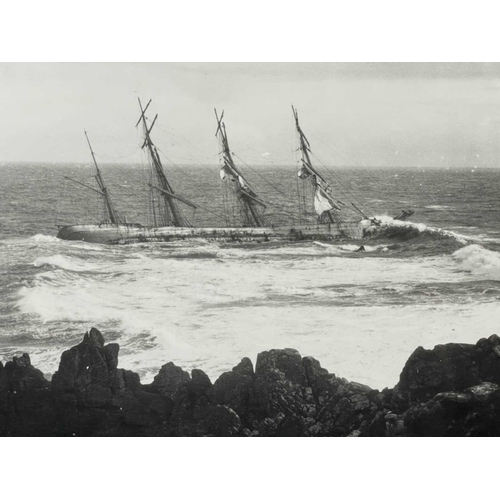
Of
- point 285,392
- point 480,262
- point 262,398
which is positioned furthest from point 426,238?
point 262,398

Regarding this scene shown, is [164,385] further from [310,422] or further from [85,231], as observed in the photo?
[85,231]

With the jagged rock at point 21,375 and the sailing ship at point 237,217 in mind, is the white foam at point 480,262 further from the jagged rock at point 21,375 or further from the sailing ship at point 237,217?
the jagged rock at point 21,375

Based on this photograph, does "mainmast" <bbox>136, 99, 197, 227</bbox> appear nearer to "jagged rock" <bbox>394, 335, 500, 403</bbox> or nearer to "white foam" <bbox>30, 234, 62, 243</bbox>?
"white foam" <bbox>30, 234, 62, 243</bbox>

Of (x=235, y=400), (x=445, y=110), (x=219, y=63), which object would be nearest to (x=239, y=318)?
(x=235, y=400)

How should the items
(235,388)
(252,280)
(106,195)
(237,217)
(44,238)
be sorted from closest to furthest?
(235,388) → (252,280) → (44,238) → (106,195) → (237,217)

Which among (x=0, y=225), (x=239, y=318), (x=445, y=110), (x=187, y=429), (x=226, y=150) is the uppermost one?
(x=445, y=110)

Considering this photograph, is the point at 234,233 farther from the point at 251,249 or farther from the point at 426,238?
the point at 426,238

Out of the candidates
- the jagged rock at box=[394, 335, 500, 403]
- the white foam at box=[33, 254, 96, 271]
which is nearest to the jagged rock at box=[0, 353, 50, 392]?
the white foam at box=[33, 254, 96, 271]
